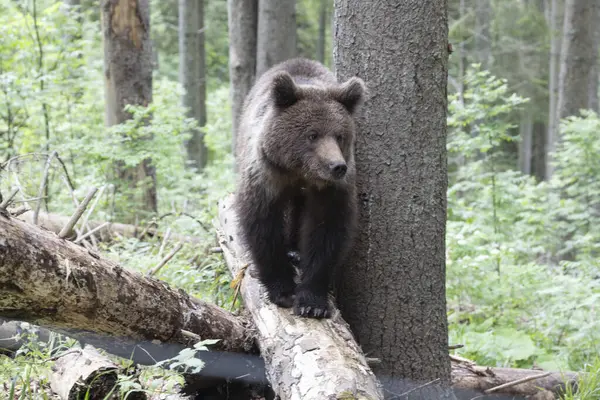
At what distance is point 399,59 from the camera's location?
14.4ft

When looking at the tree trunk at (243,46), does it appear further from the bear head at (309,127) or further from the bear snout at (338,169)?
the bear snout at (338,169)

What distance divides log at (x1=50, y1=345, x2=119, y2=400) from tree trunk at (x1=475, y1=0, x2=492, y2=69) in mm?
18980

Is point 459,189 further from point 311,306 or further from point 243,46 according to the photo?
point 311,306

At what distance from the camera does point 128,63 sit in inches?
375

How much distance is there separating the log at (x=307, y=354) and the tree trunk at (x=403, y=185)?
481mm

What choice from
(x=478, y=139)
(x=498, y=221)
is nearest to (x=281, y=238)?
(x=478, y=139)

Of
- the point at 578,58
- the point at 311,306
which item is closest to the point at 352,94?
the point at 311,306

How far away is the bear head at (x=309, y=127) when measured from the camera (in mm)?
4230

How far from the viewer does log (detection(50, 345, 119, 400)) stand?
3.65 m

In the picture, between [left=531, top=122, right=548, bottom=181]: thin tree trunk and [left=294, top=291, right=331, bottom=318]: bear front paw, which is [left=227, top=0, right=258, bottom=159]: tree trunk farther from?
[left=531, top=122, right=548, bottom=181]: thin tree trunk

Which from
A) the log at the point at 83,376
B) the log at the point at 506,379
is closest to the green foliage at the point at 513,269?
the log at the point at 506,379

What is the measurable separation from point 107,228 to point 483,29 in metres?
17.0

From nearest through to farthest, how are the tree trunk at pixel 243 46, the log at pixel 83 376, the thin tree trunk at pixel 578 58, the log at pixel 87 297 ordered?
the log at pixel 87 297
the log at pixel 83 376
the tree trunk at pixel 243 46
the thin tree trunk at pixel 578 58

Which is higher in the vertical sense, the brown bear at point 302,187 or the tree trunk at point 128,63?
the tree trunk at point 128,63
